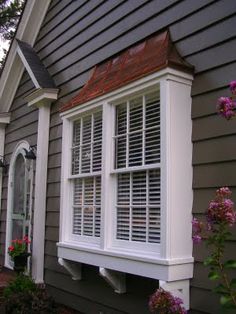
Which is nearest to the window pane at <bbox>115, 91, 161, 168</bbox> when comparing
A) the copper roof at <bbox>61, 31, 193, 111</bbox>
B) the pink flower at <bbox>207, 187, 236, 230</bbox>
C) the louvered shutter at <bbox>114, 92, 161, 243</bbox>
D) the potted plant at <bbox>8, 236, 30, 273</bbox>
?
the louvered shutter at <bbox>114, 92, 161, 243</bbox>

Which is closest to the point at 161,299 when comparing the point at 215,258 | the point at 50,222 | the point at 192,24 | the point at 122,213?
the point at 215,258

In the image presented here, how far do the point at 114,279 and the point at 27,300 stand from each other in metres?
1.24

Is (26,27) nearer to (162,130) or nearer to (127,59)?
(127,59)

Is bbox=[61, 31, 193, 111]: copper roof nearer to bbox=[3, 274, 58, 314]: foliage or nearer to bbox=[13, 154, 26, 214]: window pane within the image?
bbox=[3, 274, 58, 314]: foliage

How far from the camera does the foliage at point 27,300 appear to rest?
498 centimetres

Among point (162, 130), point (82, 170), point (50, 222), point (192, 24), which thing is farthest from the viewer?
point (50, 222)

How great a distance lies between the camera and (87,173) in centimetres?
500

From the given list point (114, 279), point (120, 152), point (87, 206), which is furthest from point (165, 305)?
point (87, 206)

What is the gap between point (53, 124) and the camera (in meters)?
6.66

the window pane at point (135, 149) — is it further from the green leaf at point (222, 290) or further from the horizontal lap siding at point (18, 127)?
the horizontal lap siding at point (18, 127)

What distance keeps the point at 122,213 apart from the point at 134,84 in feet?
4.10

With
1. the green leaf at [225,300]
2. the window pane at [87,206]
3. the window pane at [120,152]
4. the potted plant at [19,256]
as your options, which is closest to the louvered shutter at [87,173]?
the window pane at [87,206]

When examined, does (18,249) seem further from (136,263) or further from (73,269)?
(136,263)

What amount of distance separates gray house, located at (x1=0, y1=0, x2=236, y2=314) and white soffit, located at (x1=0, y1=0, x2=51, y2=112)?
1.06 metres
